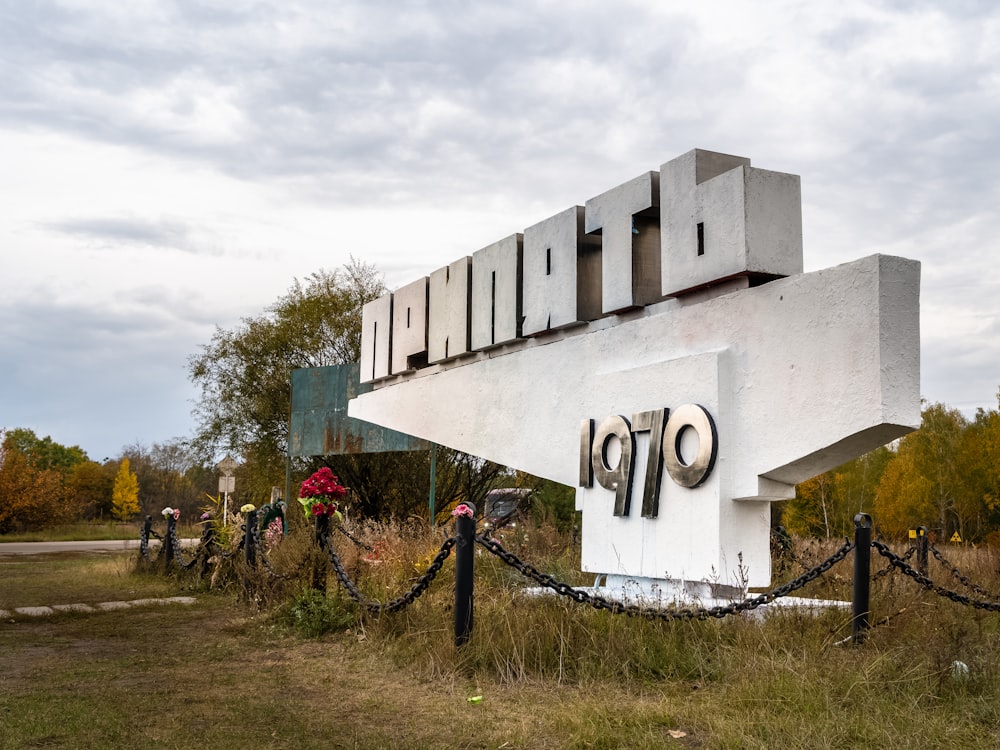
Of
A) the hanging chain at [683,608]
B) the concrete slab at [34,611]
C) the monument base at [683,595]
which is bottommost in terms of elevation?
the concrete slab at [34,611]

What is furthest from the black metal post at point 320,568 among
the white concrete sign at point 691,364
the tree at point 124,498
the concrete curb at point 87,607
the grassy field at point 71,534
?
the tree at point 124,498

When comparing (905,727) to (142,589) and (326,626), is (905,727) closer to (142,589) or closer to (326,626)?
(326,626)

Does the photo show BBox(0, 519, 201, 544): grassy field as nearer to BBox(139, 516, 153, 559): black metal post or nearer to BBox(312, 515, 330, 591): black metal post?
BBox(139, 516, 153, 559): black metal post

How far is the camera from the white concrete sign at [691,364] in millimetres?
6875

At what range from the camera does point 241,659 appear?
23.7ft

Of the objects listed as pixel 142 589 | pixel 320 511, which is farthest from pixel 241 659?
pixel 142 589

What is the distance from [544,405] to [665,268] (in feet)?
8.13

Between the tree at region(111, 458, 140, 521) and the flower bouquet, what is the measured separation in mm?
43144

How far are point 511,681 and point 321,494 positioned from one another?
410 cm

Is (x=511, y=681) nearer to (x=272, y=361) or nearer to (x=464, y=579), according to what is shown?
(x=464, y=579)

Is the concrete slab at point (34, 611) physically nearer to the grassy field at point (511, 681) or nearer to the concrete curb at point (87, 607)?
the concrete curb at point (87, 607)

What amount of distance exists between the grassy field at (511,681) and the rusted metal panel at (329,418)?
24.5ft

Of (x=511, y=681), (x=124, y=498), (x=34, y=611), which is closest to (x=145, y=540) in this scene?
(x=34, y=611)

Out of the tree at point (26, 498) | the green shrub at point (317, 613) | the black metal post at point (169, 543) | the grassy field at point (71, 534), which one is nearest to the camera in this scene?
the green shrub at point (317, 613)
